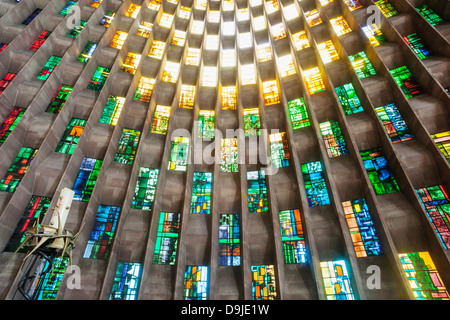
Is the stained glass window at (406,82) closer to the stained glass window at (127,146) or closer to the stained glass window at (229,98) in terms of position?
the stained glass window at (229,98)

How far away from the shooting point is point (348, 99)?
42.8 ft

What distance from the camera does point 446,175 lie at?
30.3 ft

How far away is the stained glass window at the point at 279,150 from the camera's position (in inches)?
488

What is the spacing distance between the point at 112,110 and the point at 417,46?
1598 cm

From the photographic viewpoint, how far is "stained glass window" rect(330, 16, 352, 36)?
15.0 m

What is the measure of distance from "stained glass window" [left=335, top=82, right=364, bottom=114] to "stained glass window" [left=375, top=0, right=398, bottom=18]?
499cm

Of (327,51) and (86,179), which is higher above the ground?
(327,51)

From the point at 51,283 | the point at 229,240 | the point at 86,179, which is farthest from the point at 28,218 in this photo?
the point at 229,240

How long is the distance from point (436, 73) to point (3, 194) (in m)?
18.9

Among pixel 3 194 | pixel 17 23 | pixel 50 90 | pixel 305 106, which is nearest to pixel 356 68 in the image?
pixel 305 106

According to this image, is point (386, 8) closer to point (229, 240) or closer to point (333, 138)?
point (333, 138)

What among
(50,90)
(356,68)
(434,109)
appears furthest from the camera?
(356,68)

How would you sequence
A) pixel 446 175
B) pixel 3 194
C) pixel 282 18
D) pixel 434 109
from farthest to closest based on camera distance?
pixel 282 18, pixel 434 109, pixel 3 194, pixel 446 175
